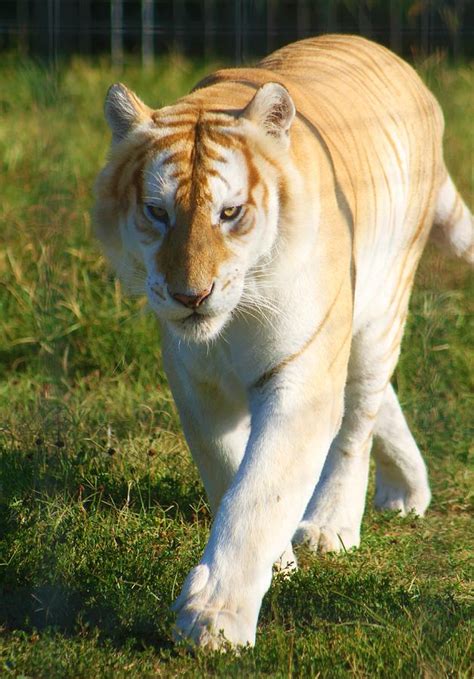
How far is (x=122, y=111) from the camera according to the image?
2.78m

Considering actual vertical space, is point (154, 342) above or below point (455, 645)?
below

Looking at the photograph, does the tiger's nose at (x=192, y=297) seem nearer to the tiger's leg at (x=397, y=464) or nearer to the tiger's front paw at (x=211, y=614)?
the tiger's front paw at (x=211, y=614)

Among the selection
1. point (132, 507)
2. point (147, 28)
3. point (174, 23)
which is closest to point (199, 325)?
point (132, 507)

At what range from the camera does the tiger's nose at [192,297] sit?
2.51 metres

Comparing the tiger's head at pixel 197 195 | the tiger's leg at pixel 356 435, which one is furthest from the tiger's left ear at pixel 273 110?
the tiger's leg at pixel 356 435

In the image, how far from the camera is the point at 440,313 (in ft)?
15.7

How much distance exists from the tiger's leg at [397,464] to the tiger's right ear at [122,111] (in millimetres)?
1431

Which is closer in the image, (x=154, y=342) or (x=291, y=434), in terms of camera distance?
(x=291, y=434)

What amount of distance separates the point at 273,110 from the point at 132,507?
1.23 metres

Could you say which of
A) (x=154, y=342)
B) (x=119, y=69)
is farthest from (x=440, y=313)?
(x=119, y=69)

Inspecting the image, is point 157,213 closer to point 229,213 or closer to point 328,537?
point 229,213

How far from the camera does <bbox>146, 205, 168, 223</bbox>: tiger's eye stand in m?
2.60

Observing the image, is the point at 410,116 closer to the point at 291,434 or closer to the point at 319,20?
the point at 291,434

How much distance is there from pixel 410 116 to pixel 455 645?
1.78m
